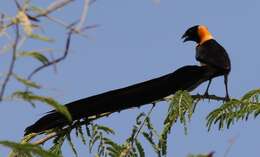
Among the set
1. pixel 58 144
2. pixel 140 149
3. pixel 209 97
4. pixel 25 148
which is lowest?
pixel 25 148

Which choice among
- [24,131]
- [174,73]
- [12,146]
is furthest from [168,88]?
[12,146]

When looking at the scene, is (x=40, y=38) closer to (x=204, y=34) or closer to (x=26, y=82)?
(x=26, y=82)

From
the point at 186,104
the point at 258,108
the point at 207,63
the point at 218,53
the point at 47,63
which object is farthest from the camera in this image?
the point at 218,53

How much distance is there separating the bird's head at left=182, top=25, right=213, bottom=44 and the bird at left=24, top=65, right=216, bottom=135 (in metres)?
3.96

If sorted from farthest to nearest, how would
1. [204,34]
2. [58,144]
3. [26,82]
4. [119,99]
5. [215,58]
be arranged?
[204,34] < [215,58] < [58,144] < [119,99] < [26,82]

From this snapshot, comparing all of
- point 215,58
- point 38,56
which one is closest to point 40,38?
point 38,56

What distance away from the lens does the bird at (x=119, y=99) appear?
2.72 m

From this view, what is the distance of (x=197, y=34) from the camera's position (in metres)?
7.54

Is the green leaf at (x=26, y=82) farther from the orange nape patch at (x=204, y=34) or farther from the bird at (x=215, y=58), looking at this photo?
the orange nape patch at (x=204, y=34)

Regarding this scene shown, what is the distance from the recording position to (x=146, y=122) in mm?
3105

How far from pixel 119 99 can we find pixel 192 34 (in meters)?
4.84

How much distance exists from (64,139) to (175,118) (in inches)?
20.5

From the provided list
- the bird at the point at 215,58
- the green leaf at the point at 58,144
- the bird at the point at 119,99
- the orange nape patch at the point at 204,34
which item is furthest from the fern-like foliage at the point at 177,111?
the orange nape patch at the point at 204,34

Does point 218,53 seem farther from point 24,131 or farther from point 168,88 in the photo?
point 24,131
